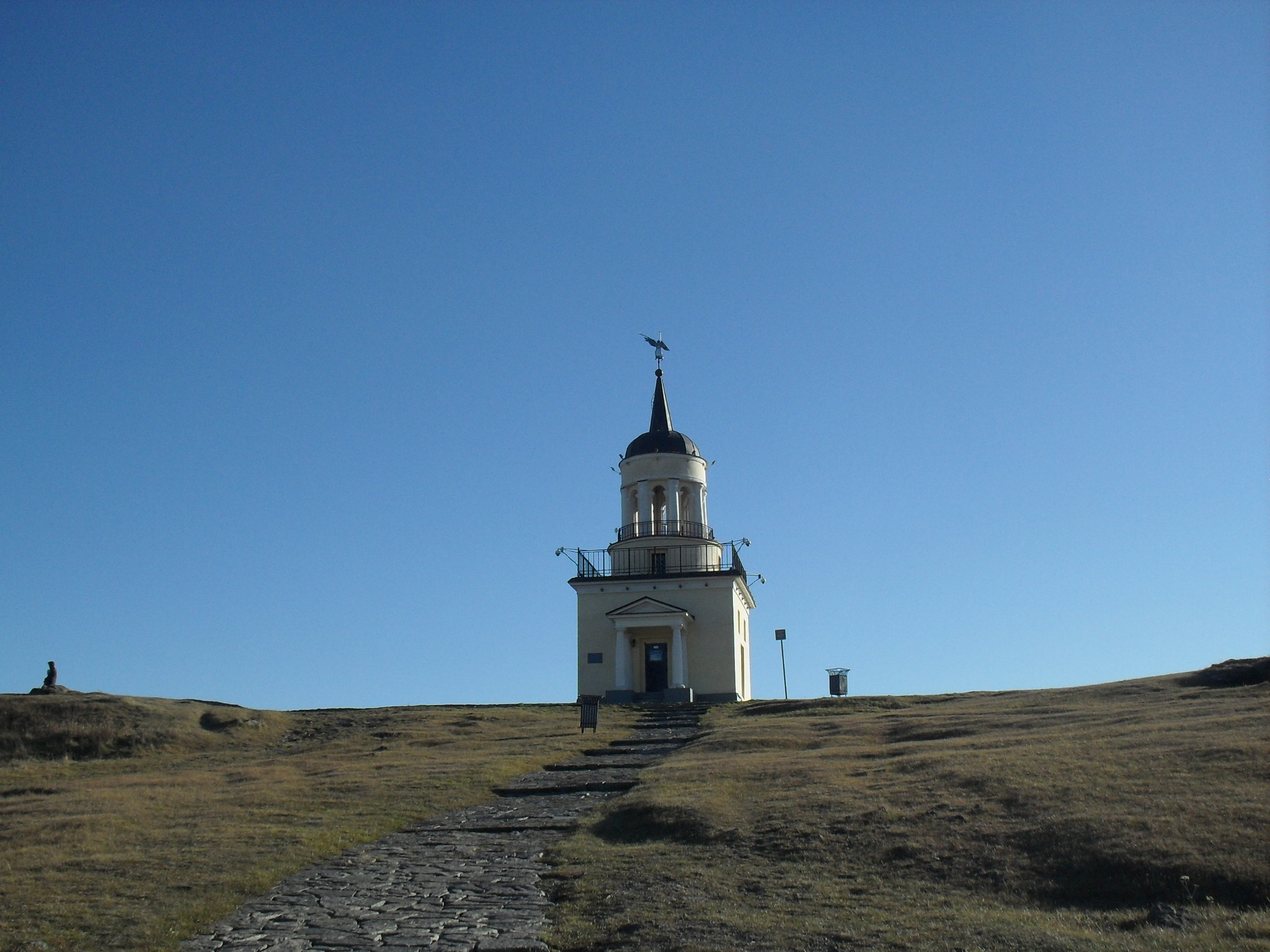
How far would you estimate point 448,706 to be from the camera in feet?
129

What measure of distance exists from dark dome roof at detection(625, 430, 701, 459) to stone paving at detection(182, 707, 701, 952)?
27.6 meters

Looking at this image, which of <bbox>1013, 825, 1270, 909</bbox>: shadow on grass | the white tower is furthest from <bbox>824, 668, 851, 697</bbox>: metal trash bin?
<bbox>1013, 825, 1270, 909</bbox>: shadow on grass

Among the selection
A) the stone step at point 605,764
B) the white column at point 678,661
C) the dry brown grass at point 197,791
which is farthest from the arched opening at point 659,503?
the stone step at point 605,764

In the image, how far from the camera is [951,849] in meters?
12.6

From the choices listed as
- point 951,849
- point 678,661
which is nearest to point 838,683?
point 678,661

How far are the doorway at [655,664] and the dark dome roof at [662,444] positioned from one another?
741 centimetres

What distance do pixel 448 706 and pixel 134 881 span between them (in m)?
26.9

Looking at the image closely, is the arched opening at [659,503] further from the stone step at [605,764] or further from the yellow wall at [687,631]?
the stone step at [605,764]

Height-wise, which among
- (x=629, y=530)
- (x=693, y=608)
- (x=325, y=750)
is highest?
(x=629, y=530)

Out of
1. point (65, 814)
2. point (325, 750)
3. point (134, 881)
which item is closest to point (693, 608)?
point (325, 750)

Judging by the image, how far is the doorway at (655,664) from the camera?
145 ft

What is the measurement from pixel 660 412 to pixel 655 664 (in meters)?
10.5

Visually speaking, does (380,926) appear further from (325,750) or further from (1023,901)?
(325,750)

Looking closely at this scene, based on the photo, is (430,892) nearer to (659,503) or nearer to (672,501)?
(672,501)
